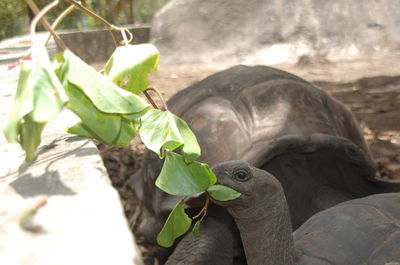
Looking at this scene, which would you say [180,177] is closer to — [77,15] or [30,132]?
[30,132]

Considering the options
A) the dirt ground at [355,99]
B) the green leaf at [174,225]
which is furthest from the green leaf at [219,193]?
the dirt ground at [355,99]

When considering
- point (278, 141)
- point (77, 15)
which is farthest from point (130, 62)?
point (77, 15)

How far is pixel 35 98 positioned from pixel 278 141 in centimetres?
106

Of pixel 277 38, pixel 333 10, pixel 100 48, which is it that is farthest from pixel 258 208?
pixel 100 48

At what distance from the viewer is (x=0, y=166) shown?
0.65 meters

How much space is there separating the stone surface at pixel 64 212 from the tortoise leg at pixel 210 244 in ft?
2.65

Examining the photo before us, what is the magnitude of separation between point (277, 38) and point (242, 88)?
280 centimetres

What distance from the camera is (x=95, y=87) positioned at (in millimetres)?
498

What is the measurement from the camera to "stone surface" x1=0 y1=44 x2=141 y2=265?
1.27 ft

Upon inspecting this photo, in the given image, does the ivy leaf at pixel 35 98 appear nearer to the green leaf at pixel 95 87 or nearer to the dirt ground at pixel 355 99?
the green leaf at pixel 95 87

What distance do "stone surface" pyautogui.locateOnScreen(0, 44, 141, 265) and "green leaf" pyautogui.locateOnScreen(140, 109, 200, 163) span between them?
0.07 metres

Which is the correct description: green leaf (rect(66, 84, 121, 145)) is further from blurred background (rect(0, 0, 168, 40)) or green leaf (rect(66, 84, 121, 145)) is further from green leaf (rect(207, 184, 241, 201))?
blurred background (rect(0, 0, 168, 40))

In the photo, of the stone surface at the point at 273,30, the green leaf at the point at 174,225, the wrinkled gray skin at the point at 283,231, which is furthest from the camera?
the stone surface at the point at 273,30

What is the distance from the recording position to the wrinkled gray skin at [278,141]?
1462 mm
